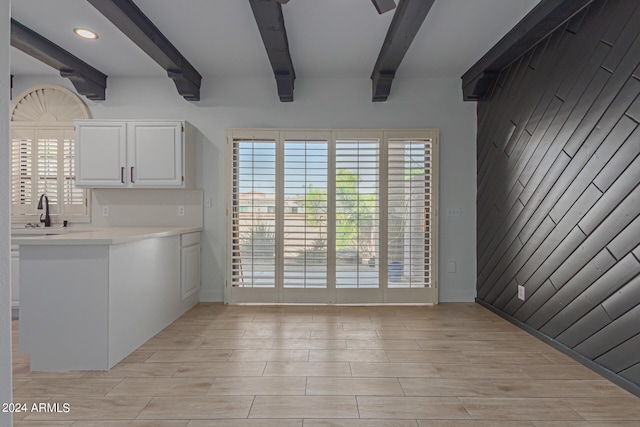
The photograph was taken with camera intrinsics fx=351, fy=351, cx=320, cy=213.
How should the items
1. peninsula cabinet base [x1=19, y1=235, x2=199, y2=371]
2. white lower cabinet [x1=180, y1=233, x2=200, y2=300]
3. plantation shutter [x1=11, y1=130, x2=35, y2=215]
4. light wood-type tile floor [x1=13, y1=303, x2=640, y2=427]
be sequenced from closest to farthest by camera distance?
light wood-type tile floor [x1=13, y1=303, x2=640, y2=427]
peninsula cabinet base [x1=19, y1=235, x2=199, y2=371]
white lower cabinet [x1=180, y1=233, x2=200, y2=300]
plantation shutter [x1=11, y1=130, x2=35, y2=215]

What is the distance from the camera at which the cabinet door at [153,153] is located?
3.76 meters

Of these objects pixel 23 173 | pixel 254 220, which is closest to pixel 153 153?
pixel 254 220

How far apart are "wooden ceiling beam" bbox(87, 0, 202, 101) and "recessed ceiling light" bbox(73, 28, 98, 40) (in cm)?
45

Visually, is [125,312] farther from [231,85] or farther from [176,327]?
[231,85]

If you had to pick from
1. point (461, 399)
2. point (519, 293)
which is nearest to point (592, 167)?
point (519, 293)

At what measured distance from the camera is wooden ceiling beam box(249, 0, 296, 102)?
2.56 m

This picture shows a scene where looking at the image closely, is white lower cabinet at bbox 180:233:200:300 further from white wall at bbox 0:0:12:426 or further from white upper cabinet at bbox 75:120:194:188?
white wall at bbox 0:0:12:426

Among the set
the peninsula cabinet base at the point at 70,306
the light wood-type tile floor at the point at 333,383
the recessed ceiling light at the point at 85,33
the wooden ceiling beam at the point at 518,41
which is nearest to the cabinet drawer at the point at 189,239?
the light wood-type tile floor at the point at 333,383

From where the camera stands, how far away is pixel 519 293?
3270 mm

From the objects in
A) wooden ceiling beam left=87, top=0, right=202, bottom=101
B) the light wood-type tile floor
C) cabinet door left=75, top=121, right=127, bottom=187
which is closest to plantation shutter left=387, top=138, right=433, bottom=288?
the light wood-type tile floor

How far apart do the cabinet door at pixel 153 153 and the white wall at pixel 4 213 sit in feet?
9.14

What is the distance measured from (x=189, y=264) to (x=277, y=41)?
2.43m

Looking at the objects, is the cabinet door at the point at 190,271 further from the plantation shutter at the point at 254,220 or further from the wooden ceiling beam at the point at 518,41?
the wooden ceiling beam at the point at 518,41

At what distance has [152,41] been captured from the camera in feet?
9.97
